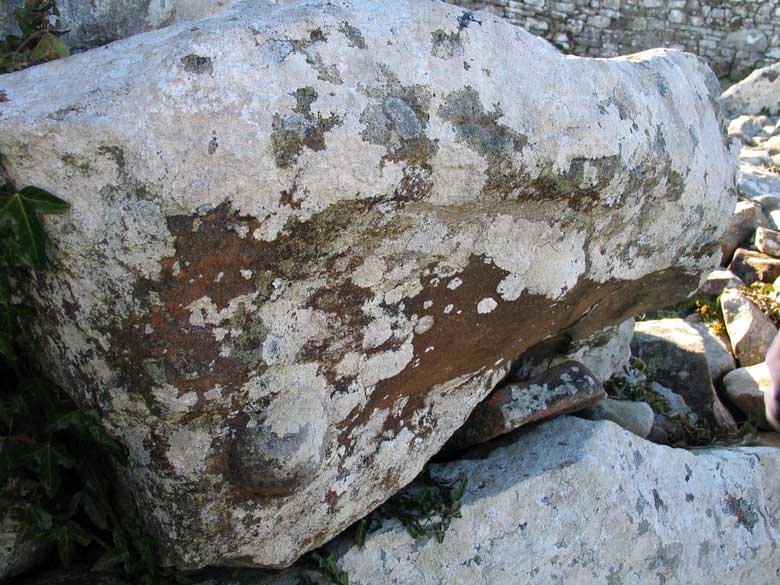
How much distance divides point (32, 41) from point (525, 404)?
4.72 ft

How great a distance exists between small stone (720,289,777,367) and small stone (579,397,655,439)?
0.94 meters

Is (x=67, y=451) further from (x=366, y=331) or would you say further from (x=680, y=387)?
(x=680, y=387)

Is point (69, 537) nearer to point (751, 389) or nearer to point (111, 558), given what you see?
point (111, 558)


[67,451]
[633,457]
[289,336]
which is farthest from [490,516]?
[67,451]

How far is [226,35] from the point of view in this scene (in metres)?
1.35

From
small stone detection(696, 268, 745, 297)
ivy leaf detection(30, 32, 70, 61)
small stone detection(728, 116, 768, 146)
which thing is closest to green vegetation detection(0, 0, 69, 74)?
ivy leaf detection(30, 32, 70, 61)

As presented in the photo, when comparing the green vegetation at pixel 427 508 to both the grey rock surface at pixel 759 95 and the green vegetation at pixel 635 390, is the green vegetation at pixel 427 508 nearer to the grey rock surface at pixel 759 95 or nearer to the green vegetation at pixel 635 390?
the green vegetation at pixel 635 390

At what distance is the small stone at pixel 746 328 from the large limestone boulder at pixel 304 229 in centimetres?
171

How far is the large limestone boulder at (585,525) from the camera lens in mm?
1797

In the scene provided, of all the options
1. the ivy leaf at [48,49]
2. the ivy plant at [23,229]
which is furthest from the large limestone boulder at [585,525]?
the ivy leaf at [48,49]

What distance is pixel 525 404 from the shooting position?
2059mm

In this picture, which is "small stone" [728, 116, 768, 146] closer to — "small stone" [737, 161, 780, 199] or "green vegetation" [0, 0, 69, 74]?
"small stone" [737, 161, 780, 199]

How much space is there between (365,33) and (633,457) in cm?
126

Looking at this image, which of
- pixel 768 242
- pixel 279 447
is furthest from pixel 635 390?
pixel 279 447
